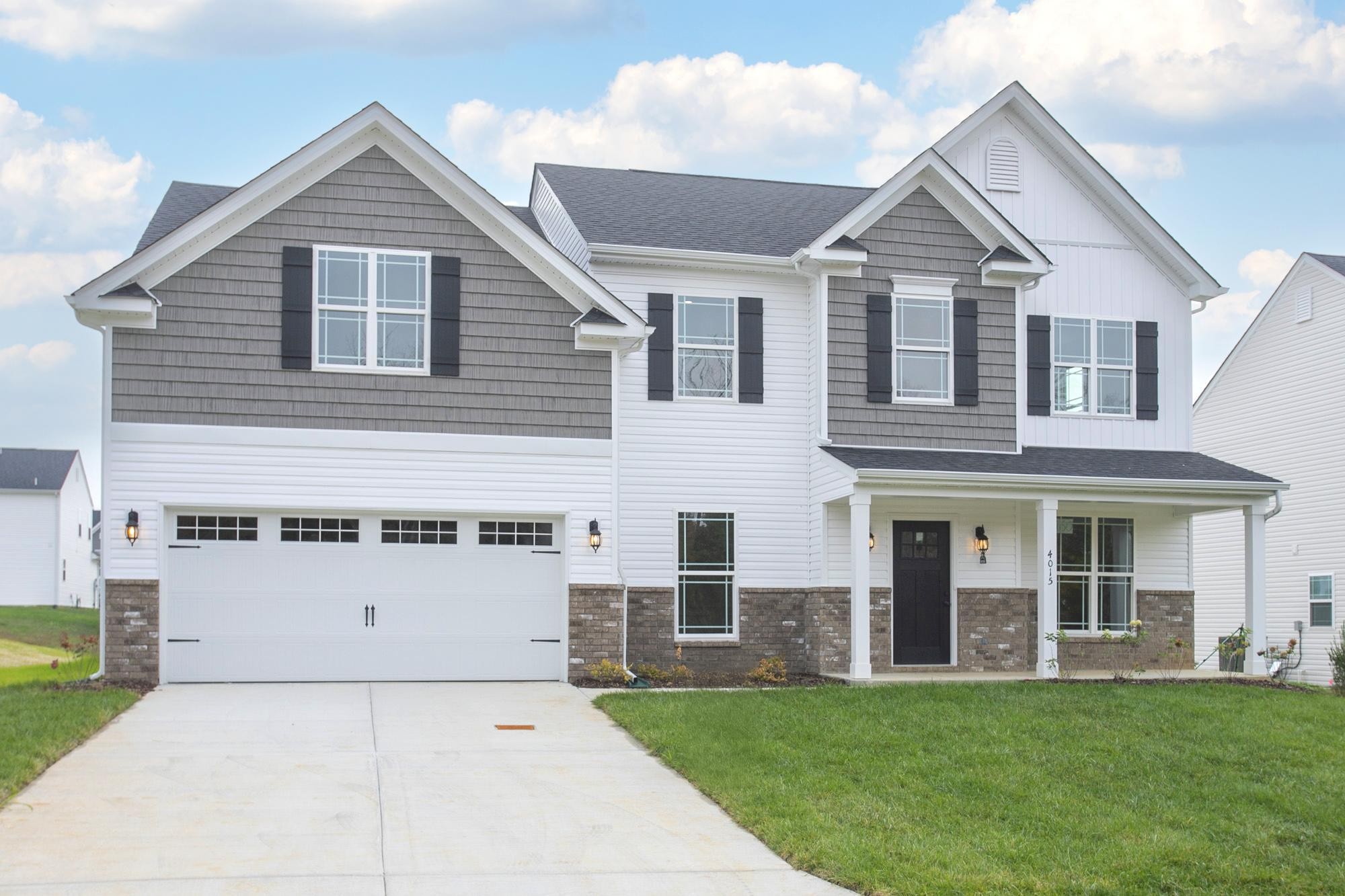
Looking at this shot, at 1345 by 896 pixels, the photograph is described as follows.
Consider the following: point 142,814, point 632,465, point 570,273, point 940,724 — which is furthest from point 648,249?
point 142,814

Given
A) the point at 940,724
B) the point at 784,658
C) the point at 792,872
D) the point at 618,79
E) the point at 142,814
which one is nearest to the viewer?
the point at 792,872

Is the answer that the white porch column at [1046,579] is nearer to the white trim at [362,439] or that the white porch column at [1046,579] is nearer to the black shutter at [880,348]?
the black shutter at [880,348]

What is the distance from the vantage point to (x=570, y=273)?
55.9ft

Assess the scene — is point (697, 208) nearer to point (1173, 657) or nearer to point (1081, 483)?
point (1081, 483)

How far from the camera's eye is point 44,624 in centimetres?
3734

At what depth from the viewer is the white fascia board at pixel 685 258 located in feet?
60.7

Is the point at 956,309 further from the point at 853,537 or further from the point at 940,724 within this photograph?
the point at 940,724

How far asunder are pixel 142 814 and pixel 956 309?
1352 cm

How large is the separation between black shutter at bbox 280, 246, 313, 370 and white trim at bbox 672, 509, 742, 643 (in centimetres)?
556

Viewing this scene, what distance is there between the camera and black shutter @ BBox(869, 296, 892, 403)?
62.0 ft

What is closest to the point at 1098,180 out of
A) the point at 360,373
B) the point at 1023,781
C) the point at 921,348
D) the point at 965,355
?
the point at 965,355

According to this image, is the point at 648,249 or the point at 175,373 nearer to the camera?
the point at 175,373

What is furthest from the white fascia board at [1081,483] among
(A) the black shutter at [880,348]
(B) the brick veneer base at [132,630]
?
(B) the brick veneer base at [132,630]

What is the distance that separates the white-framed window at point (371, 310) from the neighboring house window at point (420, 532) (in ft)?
6.38
